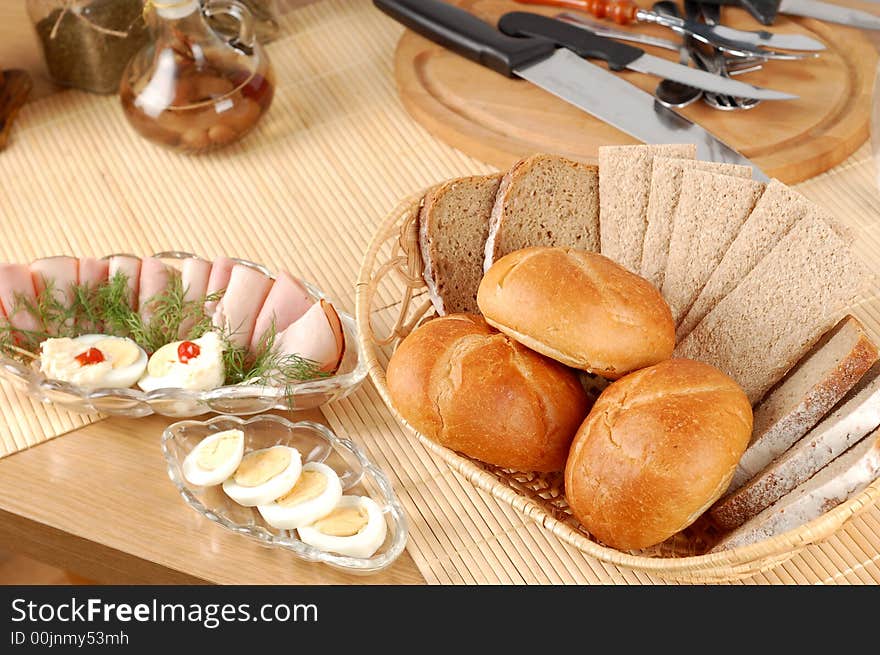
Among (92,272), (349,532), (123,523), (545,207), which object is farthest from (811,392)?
(92,272)

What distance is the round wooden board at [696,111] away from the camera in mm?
1896

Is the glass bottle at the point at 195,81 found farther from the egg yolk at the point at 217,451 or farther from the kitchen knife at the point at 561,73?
the egg yolk at the point at 217,451

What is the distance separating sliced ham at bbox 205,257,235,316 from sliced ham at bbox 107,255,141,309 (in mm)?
121

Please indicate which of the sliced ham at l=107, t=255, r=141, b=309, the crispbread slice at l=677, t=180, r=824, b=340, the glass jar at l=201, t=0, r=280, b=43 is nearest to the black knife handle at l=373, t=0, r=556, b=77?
the glass jar at l=201, t=0, r=280, b=43

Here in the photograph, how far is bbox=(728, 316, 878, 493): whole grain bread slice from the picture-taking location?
4.18ft

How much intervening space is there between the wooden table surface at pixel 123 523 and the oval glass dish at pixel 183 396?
1.8 inches

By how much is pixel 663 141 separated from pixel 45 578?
5.83ft

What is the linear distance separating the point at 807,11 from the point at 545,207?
971 millimetres

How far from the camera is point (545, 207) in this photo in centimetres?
153

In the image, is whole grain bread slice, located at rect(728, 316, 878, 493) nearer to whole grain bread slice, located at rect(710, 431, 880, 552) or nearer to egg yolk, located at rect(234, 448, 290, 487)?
whole grain bread slice, located at rect(710, 431, 880, 552)

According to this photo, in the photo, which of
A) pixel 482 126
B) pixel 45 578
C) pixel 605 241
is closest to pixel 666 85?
pixel 482 126

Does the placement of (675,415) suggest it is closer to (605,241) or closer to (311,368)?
(605,241)

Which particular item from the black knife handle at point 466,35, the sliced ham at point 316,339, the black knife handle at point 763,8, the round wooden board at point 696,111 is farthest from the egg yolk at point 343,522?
the black knife handle at point 763,8
